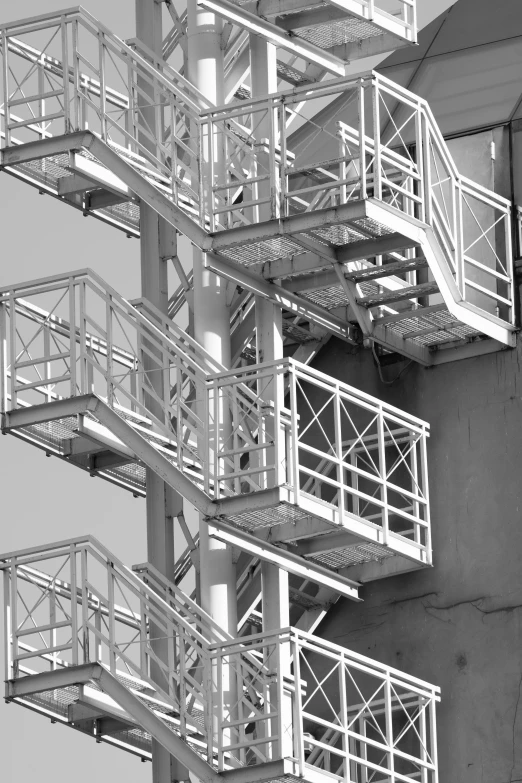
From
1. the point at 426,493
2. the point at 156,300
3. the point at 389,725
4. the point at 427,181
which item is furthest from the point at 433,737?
the point at 427,181

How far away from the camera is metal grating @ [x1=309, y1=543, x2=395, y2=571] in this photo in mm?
36844

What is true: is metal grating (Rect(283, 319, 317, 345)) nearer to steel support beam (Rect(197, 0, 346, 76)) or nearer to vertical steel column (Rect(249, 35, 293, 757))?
vertical steel column (Rect(249, 35, 293, 757))

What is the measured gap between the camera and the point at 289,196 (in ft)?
116

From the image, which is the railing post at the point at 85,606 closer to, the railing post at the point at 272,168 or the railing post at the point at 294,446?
the railing post at the point at 294,446

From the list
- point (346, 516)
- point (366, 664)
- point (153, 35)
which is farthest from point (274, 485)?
point (153, 35)

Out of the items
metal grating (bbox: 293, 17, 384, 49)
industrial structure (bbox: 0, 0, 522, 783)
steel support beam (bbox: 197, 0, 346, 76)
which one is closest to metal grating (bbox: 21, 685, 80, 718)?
industrial structure (bbox: 0, 0, 522, 783)

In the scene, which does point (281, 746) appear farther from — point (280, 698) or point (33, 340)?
point (33, 340)

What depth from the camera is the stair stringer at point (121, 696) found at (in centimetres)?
3434

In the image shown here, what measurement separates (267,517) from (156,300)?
390cm

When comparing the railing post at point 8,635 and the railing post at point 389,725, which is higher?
the railing post at point 8,635

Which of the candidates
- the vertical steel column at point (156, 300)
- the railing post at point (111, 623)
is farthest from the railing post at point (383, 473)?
the railing post at point (111, 623)

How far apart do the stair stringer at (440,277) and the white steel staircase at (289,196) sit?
2cm

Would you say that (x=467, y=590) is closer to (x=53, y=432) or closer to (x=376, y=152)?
(x=53, y=432)

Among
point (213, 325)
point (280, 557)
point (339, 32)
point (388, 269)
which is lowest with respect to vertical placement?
point (280, 557)
